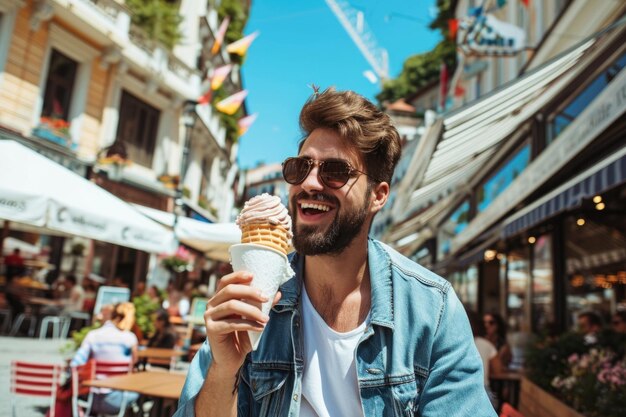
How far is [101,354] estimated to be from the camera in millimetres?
5156

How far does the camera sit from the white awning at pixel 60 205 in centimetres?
481

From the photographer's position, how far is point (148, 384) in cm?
441

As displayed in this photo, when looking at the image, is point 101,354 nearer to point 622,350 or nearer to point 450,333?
point 450,333

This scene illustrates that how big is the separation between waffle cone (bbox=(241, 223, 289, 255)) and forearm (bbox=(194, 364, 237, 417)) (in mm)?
416

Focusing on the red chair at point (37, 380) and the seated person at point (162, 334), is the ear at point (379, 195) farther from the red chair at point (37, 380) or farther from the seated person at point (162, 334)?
the seated person at point (162, 334)

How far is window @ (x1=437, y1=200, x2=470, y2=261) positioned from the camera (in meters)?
16.8

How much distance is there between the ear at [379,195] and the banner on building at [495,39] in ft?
32.1

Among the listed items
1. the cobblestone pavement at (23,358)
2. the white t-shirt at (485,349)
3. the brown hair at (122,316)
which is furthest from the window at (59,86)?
the white t-shirt at (485,349)

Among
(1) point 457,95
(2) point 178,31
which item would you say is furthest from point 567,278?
(2) point 178,31

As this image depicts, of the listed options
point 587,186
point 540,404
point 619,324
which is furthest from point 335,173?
point 619,324

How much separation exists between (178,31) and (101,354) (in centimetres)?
1650

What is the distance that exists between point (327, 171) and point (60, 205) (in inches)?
173

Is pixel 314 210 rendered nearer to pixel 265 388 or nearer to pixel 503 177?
pixel 265 388

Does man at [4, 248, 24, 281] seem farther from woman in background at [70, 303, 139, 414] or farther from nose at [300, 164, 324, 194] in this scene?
nose at [300, 164, 324, 194]
